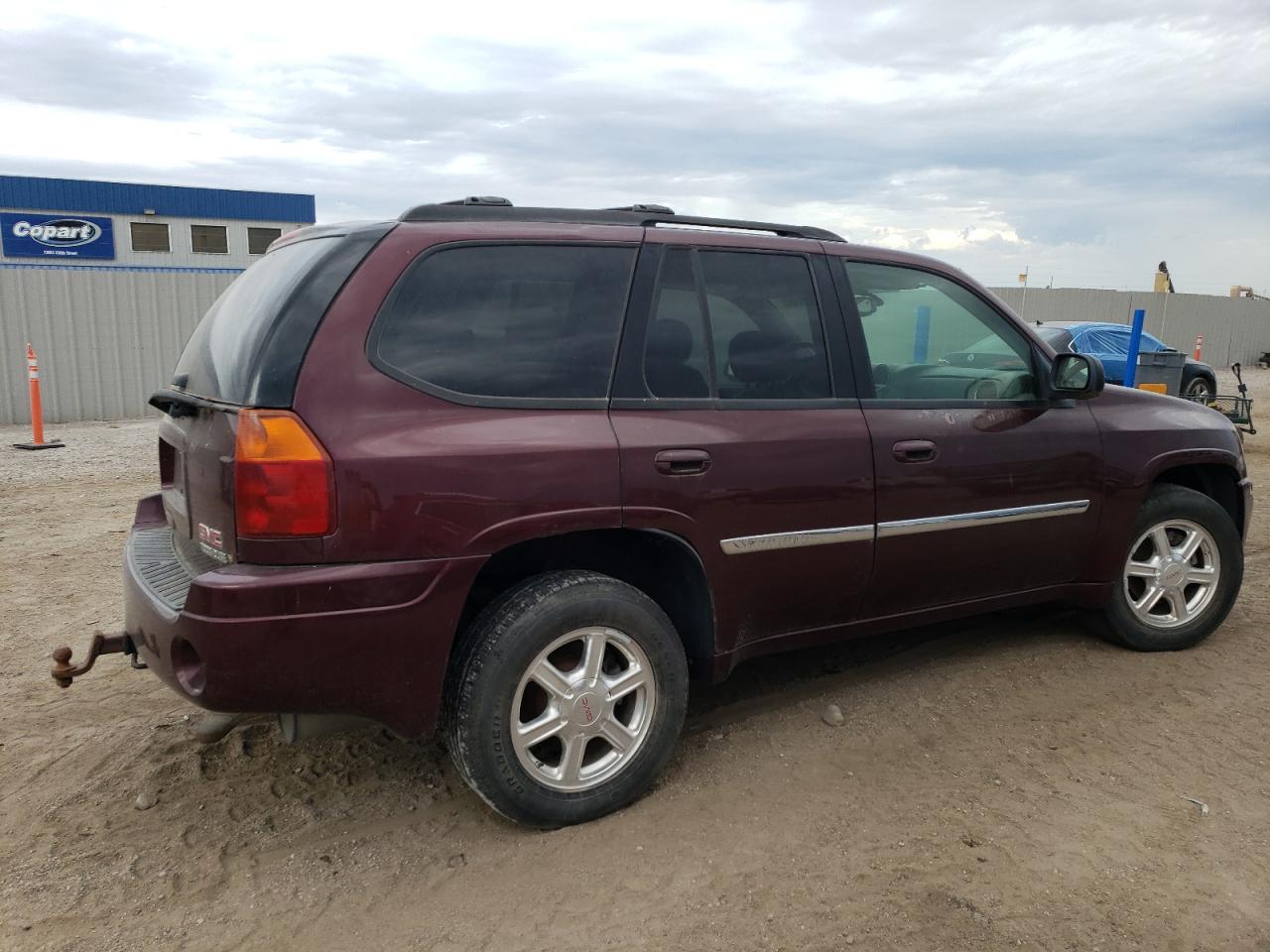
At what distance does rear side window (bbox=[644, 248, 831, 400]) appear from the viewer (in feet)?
10.6

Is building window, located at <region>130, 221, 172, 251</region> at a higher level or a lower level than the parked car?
higher

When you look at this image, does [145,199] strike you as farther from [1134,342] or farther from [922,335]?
[922,335]

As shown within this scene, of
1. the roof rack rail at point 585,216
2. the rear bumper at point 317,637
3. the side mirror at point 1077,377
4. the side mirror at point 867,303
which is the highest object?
the roof rack rail at point 585,216

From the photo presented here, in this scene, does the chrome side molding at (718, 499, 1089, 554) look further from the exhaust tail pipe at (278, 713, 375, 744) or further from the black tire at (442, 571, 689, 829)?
the exhaust tail pipe at (278, 713, 375, 744)

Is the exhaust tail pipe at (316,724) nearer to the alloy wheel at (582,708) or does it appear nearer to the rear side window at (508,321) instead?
the alloy wheel at (582,708)

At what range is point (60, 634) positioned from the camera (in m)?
4.77

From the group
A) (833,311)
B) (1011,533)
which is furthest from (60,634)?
(1011,533)

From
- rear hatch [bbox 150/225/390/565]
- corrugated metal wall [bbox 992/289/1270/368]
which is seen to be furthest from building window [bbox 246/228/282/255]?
rear hatch [bbox 150/225/390/565]

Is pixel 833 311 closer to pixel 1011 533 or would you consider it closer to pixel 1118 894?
pixel 1011 533

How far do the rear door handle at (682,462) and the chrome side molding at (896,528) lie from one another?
270 millimetres

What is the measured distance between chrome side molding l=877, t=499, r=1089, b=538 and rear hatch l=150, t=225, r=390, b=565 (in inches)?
80.4

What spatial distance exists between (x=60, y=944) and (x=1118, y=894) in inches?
110

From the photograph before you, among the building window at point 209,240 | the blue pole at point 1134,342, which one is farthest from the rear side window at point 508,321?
the building window at point 209,240

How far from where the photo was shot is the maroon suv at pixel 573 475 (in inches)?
104
